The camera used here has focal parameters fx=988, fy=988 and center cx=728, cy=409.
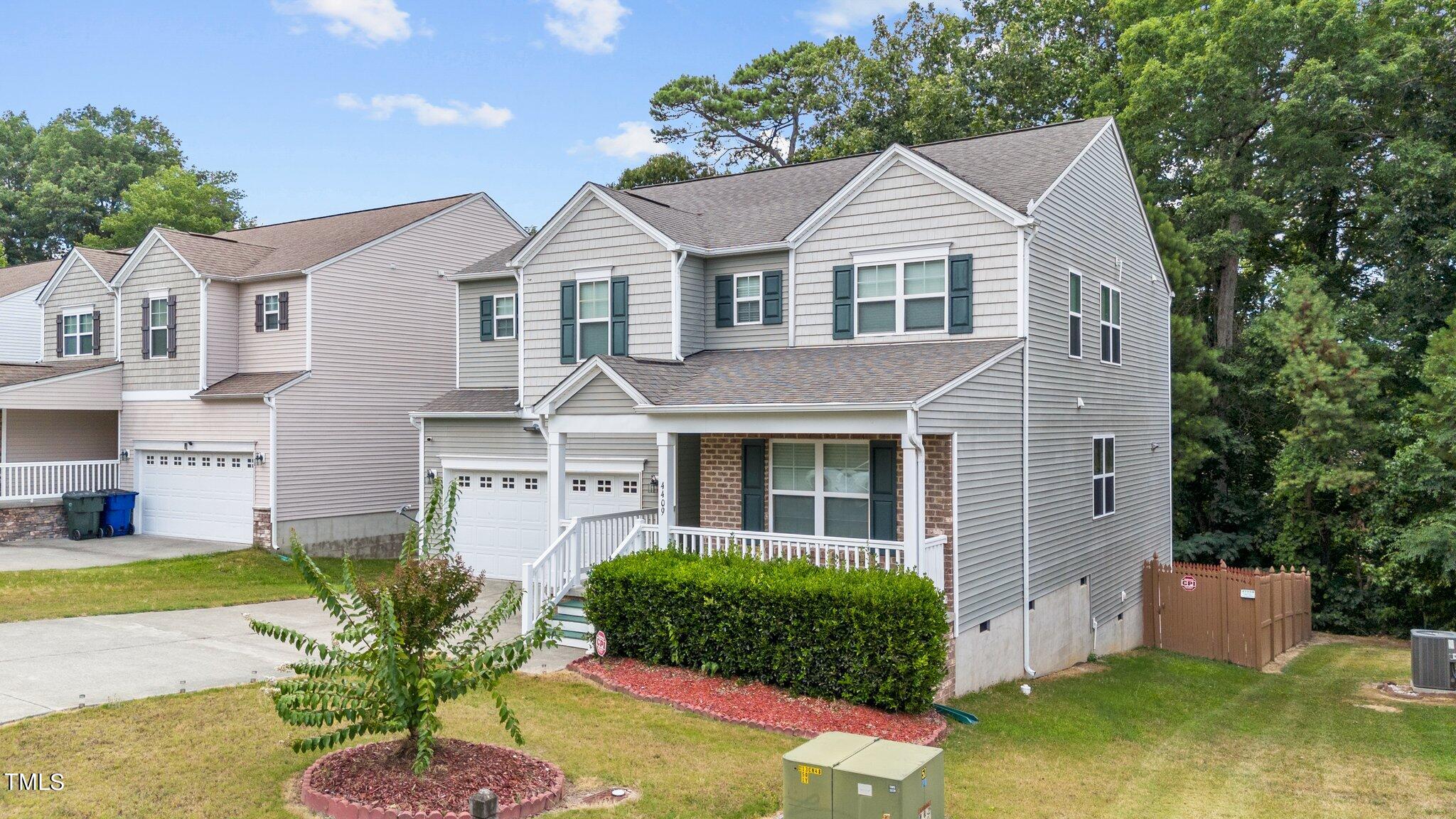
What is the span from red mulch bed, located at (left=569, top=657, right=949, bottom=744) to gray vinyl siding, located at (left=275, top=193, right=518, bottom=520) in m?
12.5

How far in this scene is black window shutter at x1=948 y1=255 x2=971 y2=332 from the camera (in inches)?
570

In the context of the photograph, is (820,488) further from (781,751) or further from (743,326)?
(781,751)

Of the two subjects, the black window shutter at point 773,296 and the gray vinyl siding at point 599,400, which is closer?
the gray vinyl siding at point 599,400

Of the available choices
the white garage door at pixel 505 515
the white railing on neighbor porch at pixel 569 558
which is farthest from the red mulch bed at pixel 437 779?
the white garage door at pixel 505 515

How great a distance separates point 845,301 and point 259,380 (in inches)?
536

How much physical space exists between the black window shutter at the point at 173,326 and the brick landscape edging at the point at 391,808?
18457 millimetres

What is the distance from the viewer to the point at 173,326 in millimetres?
22578

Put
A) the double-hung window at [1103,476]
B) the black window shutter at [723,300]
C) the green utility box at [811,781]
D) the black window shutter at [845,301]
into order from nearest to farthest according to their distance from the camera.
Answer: the green utility box at [811,781] → the black window shutter at [845,301] → the black window shutter at [723,300] → the double-hung window at [1103,476]

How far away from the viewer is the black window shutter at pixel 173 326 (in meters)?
22.5

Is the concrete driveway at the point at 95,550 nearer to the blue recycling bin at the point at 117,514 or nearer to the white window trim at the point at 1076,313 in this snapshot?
the blue recycling bin at the point at 117,514

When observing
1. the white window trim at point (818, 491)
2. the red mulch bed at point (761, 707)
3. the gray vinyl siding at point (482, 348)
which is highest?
the gray vinyl siding at point (482, 348)

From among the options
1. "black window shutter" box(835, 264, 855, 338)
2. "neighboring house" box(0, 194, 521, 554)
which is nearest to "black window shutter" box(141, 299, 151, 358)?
"neighboring house" box(0, 194, 521, 554)

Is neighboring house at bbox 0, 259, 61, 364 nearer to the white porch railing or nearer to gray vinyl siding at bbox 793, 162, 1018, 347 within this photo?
the white porch railing

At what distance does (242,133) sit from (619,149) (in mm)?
19671
